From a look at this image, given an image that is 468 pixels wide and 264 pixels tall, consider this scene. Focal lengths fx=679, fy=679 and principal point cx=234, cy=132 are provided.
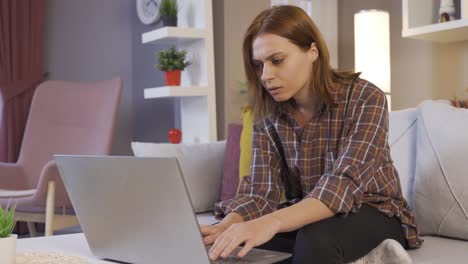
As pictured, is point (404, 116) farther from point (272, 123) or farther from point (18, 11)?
point (18, 11)

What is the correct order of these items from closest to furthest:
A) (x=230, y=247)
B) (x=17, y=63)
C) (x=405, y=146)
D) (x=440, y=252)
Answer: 1. (x=230, y=247)
2. (x=440, y=252)
3. (x=405, y=146)
4. (x=17, y=63)

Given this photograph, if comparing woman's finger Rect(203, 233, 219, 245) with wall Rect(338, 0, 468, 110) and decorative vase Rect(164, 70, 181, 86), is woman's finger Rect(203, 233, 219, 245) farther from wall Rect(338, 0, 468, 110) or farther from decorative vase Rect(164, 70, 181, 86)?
decorative vase Rect(164, 70, 181, 86)

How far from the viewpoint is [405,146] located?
6.66 ft

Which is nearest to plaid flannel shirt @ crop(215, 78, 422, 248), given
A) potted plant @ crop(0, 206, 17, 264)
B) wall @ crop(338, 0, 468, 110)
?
potted plant @ crop(0, 206, 17, 264)

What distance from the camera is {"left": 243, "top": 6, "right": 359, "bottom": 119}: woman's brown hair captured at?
1.57 meters

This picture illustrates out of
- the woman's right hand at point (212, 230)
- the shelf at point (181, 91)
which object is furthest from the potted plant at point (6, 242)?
the shelf at point (181, 91)

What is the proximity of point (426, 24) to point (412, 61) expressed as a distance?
2.67ft

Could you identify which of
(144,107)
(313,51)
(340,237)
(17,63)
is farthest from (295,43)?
(144,107)

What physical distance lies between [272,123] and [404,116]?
0.55 metres

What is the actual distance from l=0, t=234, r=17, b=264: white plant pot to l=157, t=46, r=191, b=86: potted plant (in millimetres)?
2556

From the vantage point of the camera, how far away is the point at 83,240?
5.50 ft

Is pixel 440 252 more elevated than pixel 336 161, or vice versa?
pixel 336 161

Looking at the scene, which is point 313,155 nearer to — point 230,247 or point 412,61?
point 230,247

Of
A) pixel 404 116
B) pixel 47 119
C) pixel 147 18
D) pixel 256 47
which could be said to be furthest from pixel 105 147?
pixel 256 47
